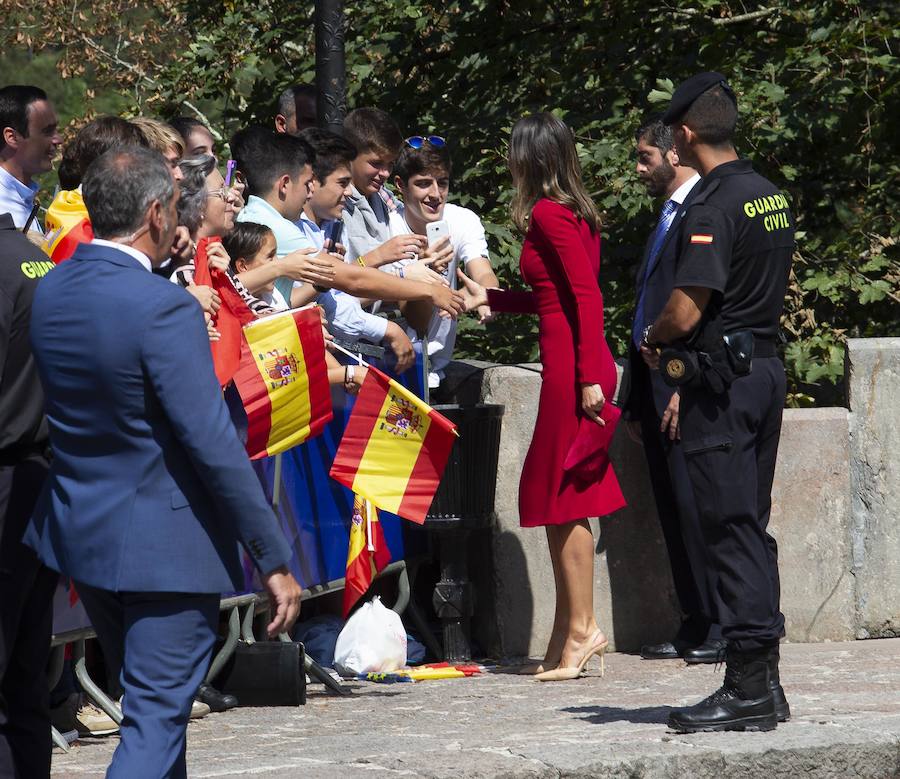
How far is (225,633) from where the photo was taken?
20.9ft

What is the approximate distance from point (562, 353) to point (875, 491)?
172 centimetres

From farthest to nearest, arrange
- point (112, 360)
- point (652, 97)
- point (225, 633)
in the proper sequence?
point (652, 97) < point (225, 633) < point (112, 360)

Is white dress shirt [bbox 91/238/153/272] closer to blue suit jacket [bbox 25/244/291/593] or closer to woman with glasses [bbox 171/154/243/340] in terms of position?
blue suit jacket [bbox 25/244/291/593]

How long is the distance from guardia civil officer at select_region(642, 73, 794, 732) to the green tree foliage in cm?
351

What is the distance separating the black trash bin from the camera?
706 centimetres

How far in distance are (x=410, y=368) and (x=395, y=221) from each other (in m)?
0.77

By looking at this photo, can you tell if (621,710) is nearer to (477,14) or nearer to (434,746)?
(434,746)

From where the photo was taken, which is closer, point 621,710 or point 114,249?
point 114,249

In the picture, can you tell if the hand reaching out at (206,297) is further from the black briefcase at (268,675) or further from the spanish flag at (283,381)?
the black briefcase at (268,675)

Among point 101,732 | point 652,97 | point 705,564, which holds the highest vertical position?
point 652,97

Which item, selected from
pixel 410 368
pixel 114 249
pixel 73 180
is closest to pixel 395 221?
pixel 410 368

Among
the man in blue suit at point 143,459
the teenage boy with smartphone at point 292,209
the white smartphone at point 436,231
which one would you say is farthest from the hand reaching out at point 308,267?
the man in blue suit at point 143,459

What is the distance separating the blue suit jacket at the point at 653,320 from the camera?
6.96 meters

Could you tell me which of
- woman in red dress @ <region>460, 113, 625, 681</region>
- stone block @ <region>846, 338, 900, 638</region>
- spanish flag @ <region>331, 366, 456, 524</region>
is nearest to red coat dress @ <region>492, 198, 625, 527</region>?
woman in red dress @ <region>460, 113, 625, 681</region>
